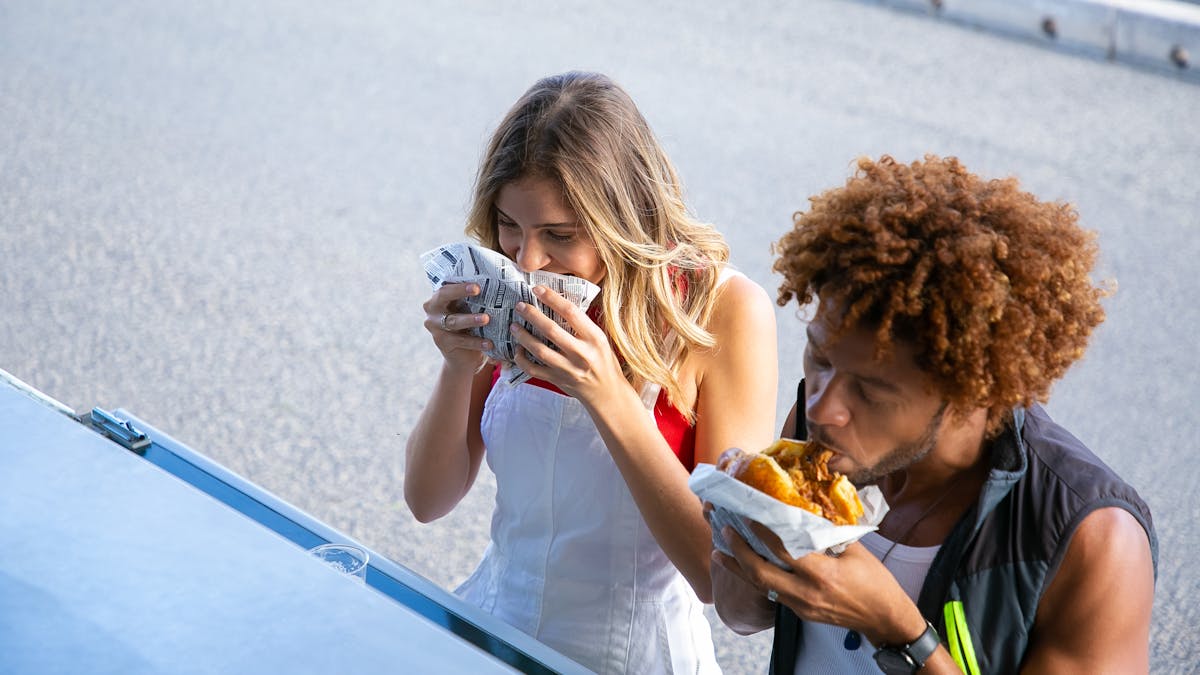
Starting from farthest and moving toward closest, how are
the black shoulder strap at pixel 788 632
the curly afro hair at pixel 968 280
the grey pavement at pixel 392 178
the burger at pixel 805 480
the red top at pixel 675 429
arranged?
the grey pavement at pixel 392 178 → the red top at pixel 675 429 → the black shoulder strap at pixel 788 632 → the burger at pixel 805 480 → the curly afro hair at pixel 968 280

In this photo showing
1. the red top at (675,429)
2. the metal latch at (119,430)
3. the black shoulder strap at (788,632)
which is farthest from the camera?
Result: the red top at (675,429)

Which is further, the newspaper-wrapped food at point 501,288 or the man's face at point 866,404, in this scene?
the newspaper-wrapped food at point 501,288

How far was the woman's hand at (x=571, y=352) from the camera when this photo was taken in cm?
183

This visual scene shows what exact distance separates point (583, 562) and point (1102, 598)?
2.95 ft

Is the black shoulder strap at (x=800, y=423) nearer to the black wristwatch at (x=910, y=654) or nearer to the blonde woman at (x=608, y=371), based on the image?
the blonde woman at (x=608, y=371)

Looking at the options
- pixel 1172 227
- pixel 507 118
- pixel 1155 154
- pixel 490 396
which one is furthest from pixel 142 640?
pixel 1155 154

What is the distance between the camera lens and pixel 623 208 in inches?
77.0

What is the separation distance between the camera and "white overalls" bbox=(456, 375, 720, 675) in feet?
6.50

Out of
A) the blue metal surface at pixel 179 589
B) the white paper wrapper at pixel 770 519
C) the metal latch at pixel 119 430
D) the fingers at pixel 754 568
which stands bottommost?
the blue metal surface at pixel 179 589

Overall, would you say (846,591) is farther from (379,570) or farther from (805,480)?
(379,570)

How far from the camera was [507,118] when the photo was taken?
80.0 inches

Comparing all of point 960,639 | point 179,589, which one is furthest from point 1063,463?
point 179,589

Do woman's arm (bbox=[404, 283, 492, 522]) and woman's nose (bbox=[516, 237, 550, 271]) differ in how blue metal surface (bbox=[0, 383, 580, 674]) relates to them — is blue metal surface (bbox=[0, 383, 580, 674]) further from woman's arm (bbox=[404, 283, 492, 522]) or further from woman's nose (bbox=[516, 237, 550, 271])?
woman's nose (bbox=[516, 237, 550, 271])

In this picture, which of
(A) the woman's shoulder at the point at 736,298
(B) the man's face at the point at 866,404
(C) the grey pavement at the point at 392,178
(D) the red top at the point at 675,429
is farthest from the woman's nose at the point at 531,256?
(C) the grey pavement at the point at 392,178
